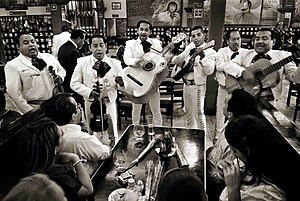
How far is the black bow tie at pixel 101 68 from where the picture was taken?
3.34m

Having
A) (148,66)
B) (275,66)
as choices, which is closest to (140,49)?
(148,66)

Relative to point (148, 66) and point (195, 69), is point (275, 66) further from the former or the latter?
point (148, 66)

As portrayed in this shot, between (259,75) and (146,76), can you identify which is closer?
(259,75)

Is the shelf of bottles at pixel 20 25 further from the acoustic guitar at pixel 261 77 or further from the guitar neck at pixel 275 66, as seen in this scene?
the guitar neck at pixel 275 66

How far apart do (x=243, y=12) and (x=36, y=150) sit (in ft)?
37.1

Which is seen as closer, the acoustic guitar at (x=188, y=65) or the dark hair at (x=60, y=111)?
the dark hair at (x=60, y=111)

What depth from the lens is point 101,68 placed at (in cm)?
340

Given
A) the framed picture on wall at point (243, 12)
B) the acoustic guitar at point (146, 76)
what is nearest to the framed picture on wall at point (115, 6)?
the framed picture on wall at point (243, 12)

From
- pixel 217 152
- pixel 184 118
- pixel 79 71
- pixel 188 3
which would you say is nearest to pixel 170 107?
pixel 184 118

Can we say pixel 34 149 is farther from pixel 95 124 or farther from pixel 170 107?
pixel 170 107

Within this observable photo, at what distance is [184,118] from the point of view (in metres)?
5.32

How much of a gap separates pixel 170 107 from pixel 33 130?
332cm

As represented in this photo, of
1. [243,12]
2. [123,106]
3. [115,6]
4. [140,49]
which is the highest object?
[115,6]

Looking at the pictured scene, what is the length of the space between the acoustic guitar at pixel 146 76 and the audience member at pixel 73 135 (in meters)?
1.73
